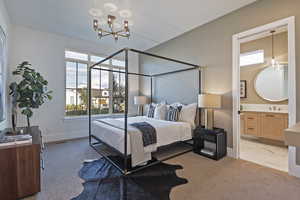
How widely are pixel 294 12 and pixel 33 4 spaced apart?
475 centimetres

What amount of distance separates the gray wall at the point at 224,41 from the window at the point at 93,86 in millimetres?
2561

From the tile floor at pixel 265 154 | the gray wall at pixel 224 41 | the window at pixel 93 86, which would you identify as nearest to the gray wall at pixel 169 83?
the gray wall at pixel 224 41

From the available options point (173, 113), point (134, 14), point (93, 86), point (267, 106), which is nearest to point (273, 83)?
point (267, 106)

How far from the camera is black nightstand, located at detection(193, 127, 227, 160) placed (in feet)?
9.65

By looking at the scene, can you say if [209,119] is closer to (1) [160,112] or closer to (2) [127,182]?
(1) [160,112]

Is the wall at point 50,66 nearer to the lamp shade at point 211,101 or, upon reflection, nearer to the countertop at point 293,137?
the lamp shade at point 211,101

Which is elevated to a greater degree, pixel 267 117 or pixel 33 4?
pixel 33 4

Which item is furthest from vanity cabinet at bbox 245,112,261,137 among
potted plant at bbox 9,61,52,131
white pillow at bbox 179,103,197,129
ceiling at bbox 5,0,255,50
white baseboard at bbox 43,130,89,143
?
potted plant at bbox 9,61,52,131

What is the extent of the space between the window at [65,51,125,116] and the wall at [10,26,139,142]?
222 millimetres

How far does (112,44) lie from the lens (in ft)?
17.0

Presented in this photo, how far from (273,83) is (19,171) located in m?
5.83

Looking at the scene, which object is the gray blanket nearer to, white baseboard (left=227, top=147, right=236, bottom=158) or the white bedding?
the white bedding

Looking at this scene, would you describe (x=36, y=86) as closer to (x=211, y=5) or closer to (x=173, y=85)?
(x=173, y=85)

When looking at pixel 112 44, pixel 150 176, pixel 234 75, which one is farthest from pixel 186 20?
pixel 150 176
